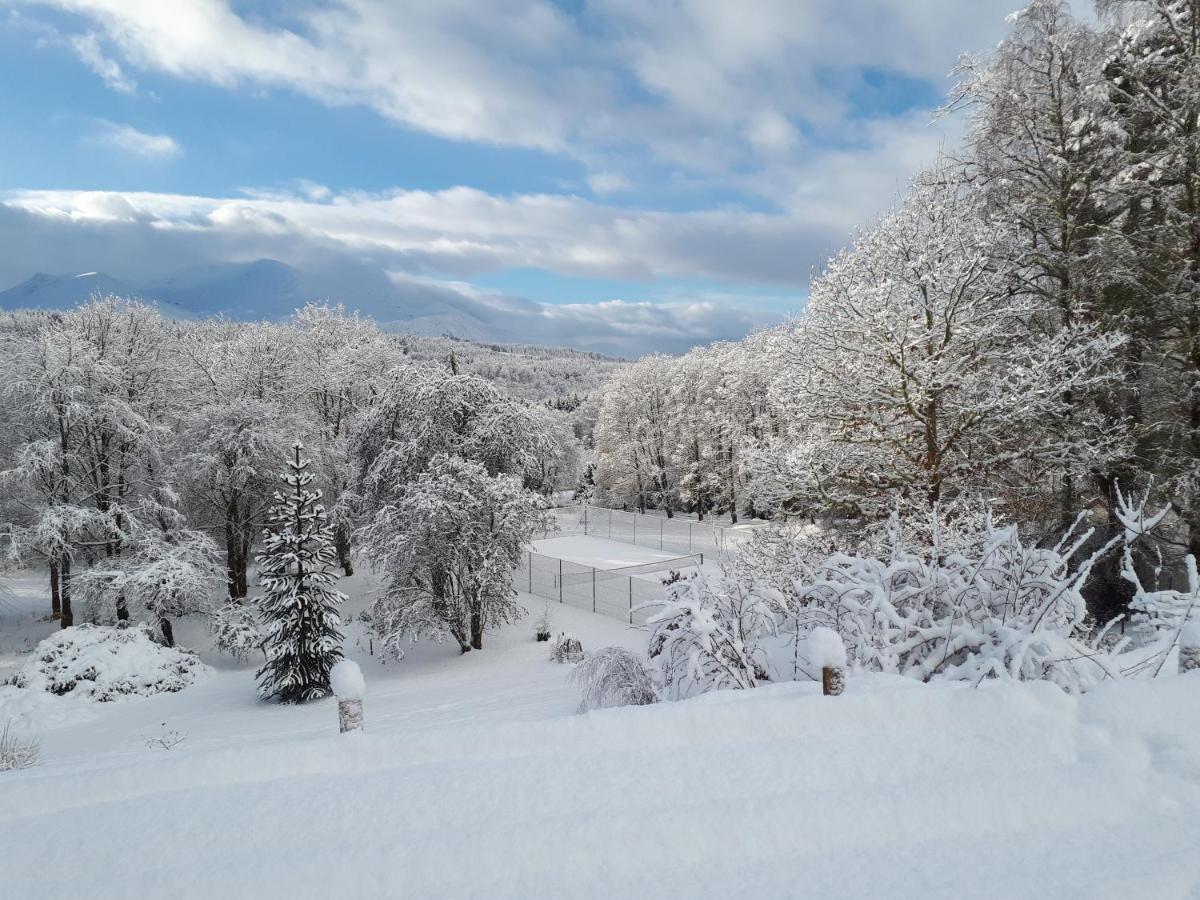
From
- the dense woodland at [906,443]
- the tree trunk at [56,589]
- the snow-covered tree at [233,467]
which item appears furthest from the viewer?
the snow-covered tree at [233,467]

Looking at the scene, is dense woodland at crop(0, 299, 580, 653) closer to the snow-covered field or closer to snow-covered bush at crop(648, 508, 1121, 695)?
snow-covered bush at crop(648, 508, 1121, 695)

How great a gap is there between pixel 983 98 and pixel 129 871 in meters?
13.8

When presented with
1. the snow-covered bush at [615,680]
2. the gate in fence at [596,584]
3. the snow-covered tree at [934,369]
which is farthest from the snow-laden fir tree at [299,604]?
the snow-covered tree at [934,369]

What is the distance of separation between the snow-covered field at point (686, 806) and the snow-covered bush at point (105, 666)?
11210 millimetres

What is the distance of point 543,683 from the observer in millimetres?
10711

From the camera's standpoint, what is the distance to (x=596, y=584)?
2077cm

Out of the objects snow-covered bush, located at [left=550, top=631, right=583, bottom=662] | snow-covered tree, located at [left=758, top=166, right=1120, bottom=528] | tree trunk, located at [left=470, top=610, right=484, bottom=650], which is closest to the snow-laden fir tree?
tree trunk, located at [left=470, top=610, right=484, bottom=650]

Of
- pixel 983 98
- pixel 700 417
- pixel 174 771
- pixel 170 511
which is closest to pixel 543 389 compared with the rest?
pixel 700 417

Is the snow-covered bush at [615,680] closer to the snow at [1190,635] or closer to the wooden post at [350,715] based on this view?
the wooden post at [350,715]

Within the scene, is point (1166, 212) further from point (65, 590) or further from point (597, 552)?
point (65, 590)

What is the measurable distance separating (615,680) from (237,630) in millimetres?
12497

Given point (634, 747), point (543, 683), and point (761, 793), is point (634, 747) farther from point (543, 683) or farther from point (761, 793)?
point (543, 683)

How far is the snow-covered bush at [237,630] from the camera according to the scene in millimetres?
15398

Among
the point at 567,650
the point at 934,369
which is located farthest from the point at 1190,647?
the point at 567,650
